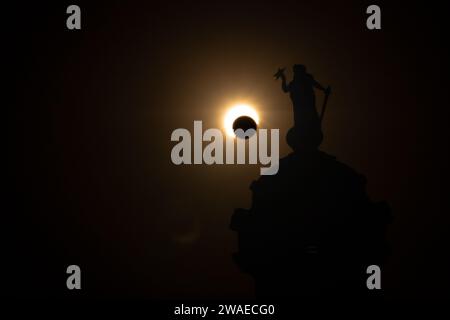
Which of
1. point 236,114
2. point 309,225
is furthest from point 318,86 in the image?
point 309,225

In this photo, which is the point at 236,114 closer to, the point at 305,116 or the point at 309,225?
the point at 305,116

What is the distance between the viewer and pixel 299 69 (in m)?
1.99

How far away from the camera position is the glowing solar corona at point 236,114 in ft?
6.56

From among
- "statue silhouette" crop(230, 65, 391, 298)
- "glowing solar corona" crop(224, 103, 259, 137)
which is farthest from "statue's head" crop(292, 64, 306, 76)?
"glowing solar corona" crop(224, 103, 259, 137)

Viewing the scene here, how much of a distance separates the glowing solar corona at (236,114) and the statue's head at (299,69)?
0.94ft

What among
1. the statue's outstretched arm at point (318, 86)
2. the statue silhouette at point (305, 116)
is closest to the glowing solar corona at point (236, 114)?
the statue silhouette at point (305, 116)

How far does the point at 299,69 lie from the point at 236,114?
39 centimetres

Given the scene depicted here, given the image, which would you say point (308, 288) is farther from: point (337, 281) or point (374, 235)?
point (374, 235)

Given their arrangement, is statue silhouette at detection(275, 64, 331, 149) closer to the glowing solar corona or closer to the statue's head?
the statue's head

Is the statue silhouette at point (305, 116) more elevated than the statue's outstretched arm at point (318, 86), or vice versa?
A: the statue's outstretched arm at point (318, 86)

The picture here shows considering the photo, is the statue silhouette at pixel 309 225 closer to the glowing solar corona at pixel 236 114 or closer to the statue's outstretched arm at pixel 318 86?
the statue's outstretched arm at pixel 318 86
